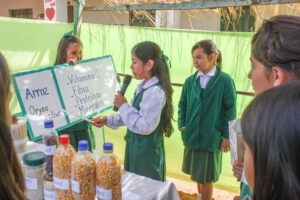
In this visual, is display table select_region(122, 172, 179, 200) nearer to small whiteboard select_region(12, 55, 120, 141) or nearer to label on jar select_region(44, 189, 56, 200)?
label on jar select_region(44, 189, 56, 200)

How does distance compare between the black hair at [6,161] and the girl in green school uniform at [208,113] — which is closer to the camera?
the black hair at [6,161]

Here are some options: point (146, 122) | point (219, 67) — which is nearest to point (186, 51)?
point (219, 67)

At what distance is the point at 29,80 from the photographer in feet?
6.86

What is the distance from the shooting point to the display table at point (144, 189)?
1.44m

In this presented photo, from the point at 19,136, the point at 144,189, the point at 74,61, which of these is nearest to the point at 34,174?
→ the point at 19,136

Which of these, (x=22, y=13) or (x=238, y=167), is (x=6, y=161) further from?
(x=22, y=13)

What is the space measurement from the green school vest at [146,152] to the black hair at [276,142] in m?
1.44

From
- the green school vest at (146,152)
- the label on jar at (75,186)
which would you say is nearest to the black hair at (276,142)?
the label on jar at (75,186)

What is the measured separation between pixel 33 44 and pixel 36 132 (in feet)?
4.93

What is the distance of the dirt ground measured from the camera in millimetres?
3217

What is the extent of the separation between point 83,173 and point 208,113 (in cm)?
172

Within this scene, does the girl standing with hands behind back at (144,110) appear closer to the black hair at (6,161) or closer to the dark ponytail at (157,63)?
the dark ponytail at (157,63)

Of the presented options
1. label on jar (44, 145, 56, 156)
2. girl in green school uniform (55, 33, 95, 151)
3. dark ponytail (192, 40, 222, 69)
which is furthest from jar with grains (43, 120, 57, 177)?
dark ponytail (192, 40, 222, 69)

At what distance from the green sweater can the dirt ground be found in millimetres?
888
